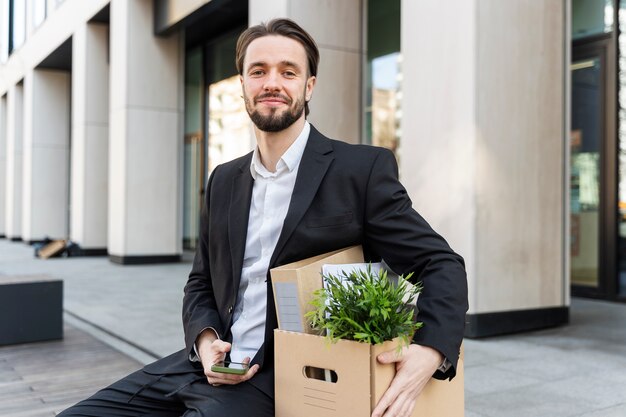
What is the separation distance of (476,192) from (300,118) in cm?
381

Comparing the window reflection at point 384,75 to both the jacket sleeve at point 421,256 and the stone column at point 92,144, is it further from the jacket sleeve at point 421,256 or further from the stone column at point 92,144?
the jacket sleeve at point 421,256

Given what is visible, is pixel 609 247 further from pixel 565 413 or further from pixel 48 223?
pixel 48 223

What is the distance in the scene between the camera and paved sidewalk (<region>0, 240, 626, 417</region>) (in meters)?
3.78

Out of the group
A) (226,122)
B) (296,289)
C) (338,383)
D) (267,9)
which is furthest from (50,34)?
(338,383)

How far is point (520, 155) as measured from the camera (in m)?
5.82

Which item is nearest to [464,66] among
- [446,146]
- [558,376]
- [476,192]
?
[446,146]

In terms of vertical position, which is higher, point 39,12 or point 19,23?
point 19,23

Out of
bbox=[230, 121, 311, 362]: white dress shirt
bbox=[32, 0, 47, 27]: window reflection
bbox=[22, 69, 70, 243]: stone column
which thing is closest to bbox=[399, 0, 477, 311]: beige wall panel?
bbox=[230, 121, 311, 362]: white dress shirt

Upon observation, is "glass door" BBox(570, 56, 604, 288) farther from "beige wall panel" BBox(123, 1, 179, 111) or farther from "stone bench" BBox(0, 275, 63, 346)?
"beige wall panel" BBox(123, 1, 179, 111)

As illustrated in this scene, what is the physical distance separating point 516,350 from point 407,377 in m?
3.97

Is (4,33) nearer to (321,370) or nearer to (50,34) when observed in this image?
(50,34)

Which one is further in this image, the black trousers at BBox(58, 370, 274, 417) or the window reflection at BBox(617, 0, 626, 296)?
the window reflection at BBox(617, 0, 626, 296)

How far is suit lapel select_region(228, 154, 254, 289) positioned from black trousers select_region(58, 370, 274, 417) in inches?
12.8

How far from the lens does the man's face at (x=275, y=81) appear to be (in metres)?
1.91
